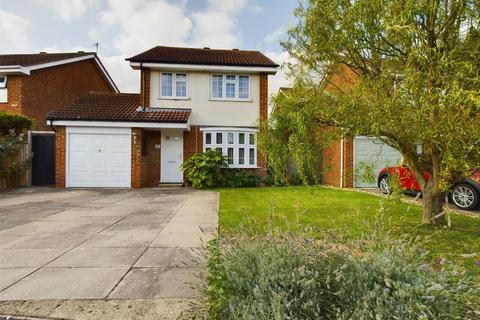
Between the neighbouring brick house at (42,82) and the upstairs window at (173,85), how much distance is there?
7.04 metres

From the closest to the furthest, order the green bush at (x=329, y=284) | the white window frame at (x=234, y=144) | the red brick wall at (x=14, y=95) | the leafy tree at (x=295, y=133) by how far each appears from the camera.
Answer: the green bush at (x=329, y=284) < the leafy tree at (x=295, y=133) < the white window frame at (x=234, y=144) < the red brick wall at (x=14, y=95)

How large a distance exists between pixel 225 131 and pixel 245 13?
4.98 meters

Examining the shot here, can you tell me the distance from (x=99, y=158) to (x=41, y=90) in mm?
6698

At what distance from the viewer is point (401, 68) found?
13.5ft

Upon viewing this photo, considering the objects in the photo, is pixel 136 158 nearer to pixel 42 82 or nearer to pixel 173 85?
pixel 173 85

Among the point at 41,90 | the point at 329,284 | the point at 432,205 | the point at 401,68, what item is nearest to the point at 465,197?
the point at 432,205

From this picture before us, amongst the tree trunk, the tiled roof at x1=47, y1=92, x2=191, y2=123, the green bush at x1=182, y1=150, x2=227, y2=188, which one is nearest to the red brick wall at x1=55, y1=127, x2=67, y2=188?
the tiled roof at x1=47, y1=92, x2=191, y2=123

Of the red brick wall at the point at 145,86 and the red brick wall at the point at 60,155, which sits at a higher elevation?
the red brick wall at the point at 145,86

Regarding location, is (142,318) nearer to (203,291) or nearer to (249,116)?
(203,291)

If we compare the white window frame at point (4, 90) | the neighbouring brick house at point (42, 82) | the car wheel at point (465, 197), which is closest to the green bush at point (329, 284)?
the car wheel at point (465, 197)

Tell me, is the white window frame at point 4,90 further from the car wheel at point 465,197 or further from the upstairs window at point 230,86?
the car wheel at point 465,197

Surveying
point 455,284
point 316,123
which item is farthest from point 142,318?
point 316,123

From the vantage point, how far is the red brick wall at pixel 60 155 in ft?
39.0

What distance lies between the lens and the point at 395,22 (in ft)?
11.0
